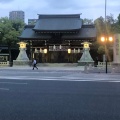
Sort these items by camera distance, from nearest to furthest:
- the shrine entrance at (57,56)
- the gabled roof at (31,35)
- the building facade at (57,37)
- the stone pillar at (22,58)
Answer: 1. the building facade at (57,37)
2. the stone pillar at (22,58)
3. the gabled roof at (31,35)
4. the shrine entrance at (57,56)

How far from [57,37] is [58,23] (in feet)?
9.24

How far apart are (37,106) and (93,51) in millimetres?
53499

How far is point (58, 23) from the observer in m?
60.4

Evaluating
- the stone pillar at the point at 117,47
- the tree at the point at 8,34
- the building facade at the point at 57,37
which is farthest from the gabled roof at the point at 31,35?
the stone pillar at the point at 117,47

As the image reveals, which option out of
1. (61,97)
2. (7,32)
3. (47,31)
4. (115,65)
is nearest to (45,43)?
(47,31)

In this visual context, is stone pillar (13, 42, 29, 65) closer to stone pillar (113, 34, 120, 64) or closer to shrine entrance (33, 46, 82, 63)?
shrine entrance (33, 46, 82, 63)

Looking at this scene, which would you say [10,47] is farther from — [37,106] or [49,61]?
[37,106]

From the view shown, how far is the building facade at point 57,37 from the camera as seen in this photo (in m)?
57.4

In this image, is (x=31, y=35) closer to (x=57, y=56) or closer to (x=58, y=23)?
(x=58, y=23)

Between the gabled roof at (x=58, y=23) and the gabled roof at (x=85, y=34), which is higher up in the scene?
the gabled roof at (x=58, y=23)

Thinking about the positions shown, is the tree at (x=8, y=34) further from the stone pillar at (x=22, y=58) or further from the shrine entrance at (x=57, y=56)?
the shrine entrance at (x=57, y=56)

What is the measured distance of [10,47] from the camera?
2630 inches

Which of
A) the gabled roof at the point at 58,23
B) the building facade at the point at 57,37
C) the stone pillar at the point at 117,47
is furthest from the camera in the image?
the gabled roof at the point at 58,23

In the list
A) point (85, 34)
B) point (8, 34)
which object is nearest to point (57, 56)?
point (85, 34)
